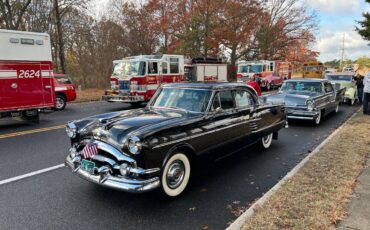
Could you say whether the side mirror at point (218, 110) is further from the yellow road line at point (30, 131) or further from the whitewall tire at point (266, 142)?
the yellow road line at point (30, 131)

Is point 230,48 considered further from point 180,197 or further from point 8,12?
point 180,197

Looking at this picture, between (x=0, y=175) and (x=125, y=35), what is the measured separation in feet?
91.1

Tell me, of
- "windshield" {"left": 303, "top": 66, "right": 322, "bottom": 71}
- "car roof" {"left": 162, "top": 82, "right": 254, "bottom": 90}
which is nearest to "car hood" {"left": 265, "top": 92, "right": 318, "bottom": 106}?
"car roof" {"left": 162, "top": 82, "right": 254, "bottom": 90}

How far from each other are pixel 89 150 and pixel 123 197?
859 millimetres

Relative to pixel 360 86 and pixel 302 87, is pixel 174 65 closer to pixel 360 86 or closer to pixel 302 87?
pixel 302 87

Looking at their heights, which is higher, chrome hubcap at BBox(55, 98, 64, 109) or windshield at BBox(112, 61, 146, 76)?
windshield at BBox(112, 61, 146, 76)

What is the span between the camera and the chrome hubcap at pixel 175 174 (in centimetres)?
433

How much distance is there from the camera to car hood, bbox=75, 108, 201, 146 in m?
4.06

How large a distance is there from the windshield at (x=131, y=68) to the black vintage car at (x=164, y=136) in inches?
353

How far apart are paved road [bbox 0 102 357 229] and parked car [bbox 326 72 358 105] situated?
11560mm

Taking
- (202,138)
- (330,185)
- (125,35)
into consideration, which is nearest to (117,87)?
(202,138)

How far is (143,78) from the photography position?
14.6 meters

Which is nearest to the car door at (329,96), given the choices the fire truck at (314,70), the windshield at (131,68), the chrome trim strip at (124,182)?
the windshield at (131,68)

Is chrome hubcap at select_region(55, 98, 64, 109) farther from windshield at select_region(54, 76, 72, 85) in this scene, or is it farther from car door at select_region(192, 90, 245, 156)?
car door at select_region(192, 90, 245, 156)
